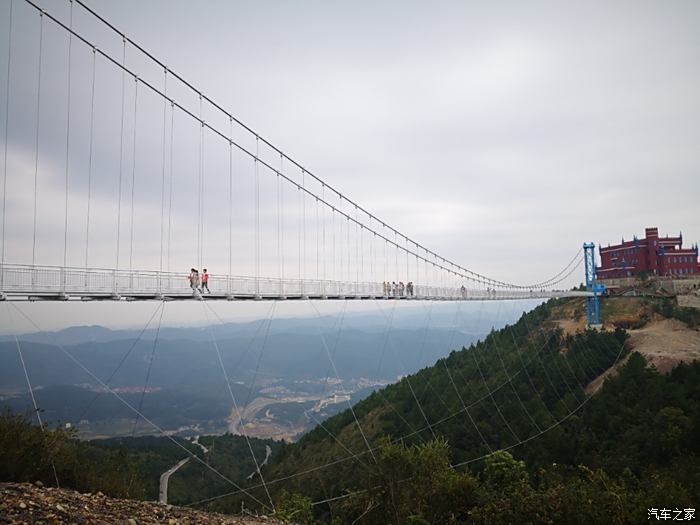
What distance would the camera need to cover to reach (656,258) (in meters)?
37.5

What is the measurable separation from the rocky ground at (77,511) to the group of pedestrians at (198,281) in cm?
501

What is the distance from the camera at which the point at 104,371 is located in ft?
348

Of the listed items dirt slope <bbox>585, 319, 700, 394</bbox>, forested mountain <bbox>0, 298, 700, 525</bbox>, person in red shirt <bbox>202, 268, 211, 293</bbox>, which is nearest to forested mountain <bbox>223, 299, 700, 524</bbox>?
forested mountain <bbox>0, 298, 700, 525</bbox>

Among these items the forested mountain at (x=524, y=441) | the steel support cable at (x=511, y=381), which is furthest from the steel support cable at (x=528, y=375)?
the steel support cable at (x=511, y=381)

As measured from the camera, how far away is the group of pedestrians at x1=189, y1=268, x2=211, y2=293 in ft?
35.6

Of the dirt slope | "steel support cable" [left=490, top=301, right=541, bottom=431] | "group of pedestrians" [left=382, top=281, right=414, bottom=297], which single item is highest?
"group of pedestrians" [left=382, top=281, right=414, bottom=297]

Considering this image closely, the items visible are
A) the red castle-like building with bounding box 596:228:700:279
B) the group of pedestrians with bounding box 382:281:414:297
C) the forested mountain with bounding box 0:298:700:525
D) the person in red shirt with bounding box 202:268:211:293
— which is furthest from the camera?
the red castle-like building with bounding box 596:228:700:279

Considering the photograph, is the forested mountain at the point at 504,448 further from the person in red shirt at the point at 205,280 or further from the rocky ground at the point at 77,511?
the person in red shirt at the point at 205,280

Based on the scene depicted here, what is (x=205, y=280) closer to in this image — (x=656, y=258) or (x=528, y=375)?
(x=528, y=375)

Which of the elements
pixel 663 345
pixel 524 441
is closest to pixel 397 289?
pixel 524 441

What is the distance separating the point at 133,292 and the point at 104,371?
116 meters

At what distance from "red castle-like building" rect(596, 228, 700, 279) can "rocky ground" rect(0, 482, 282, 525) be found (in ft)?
138

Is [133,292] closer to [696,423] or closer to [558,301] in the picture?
[696,423]

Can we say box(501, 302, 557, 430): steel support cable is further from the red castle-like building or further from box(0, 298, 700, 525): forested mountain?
the red castle-like building
